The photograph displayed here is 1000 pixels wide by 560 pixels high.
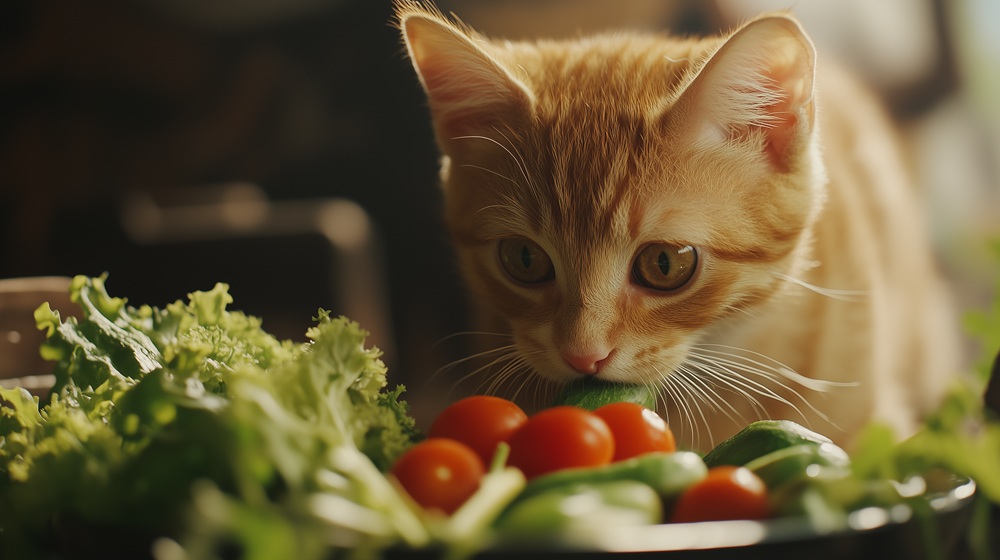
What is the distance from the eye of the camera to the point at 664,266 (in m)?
1.23

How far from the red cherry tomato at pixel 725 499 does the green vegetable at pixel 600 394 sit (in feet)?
1.24

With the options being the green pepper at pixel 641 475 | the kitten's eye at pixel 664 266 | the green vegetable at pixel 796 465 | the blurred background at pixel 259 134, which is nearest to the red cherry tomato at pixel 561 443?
the green pepper at pixel 641 475

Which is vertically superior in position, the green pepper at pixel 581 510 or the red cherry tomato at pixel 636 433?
the red cherry tomato at pixel 636 433

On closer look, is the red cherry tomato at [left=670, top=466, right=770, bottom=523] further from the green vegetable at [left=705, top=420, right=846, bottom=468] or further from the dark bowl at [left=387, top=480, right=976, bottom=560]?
the green vegetable at [left=705, top=420, right=846, bottom=468]

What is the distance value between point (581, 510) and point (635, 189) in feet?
2.26

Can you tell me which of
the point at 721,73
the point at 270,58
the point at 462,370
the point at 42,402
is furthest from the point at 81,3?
the point at 721,73

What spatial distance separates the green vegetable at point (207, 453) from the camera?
59 cm

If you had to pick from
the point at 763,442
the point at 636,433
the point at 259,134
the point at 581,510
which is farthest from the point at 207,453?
the point at 259,134

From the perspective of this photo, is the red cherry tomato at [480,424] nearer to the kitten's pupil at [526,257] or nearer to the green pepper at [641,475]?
the green pepper at [641,475]

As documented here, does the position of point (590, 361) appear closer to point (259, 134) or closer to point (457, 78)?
point (457, 78)

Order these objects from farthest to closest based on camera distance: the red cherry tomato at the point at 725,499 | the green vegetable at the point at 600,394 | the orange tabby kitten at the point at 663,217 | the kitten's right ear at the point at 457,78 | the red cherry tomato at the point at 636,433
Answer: the kitten's right ear at the point at 457,78, the orange tabby kitten at the point at 663,217, the green vegetable at the point at 600,394, the red cherry tomato at the point at 636,433, the red cherry tomato at the point at 725,499

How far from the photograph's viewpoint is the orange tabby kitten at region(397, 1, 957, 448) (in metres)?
1.21

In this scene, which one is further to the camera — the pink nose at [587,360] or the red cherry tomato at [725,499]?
the pink nose at [587,360]

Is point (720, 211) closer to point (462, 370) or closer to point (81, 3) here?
point (462, 370)
